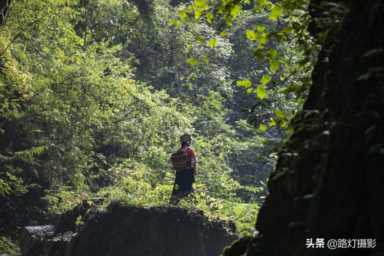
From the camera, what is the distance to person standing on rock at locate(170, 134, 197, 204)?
1502 cm

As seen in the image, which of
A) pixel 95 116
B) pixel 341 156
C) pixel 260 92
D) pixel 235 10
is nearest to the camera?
pixel 341 156

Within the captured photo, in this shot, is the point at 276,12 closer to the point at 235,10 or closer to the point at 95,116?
the point at 235,10

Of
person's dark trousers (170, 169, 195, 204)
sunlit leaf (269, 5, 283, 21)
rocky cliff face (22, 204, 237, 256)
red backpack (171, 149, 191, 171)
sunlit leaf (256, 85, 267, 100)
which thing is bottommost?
rocky cliff face (22, 204, 237, 256)

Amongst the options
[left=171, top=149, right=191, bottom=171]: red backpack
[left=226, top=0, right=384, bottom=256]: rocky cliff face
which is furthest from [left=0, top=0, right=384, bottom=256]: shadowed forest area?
[left=171, top=149, right=191, bottom=171]: red backpack

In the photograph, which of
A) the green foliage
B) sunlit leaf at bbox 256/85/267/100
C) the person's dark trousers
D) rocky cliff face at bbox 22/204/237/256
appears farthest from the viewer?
the green foliage

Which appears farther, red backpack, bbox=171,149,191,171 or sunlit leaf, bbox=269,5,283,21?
red backpack, bbox=171,149,191,171

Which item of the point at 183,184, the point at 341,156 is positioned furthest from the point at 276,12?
the point at 183,184

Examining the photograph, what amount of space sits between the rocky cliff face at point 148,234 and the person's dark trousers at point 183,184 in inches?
45.2

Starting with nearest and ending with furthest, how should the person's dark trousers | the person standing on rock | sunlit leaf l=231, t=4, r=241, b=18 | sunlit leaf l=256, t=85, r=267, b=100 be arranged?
sunlit leaf l=256, t=85, r=267, b=100 < sunlit leaf l=231, t=4, r=241, b=18 < the person standing on rock < the person's dark trousers

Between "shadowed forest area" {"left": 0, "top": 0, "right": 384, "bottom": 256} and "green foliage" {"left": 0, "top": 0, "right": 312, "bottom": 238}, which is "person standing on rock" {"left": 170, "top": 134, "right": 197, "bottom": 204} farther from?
"green foliage" {"left": 0, "top": 0, "right": 312, "bottom": 238}

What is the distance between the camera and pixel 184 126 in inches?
1005

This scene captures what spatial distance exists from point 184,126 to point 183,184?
10.3m

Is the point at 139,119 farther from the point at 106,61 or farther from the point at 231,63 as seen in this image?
the point at 231,63

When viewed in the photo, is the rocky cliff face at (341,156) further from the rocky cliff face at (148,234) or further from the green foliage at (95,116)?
the green foliage at (95,116)
